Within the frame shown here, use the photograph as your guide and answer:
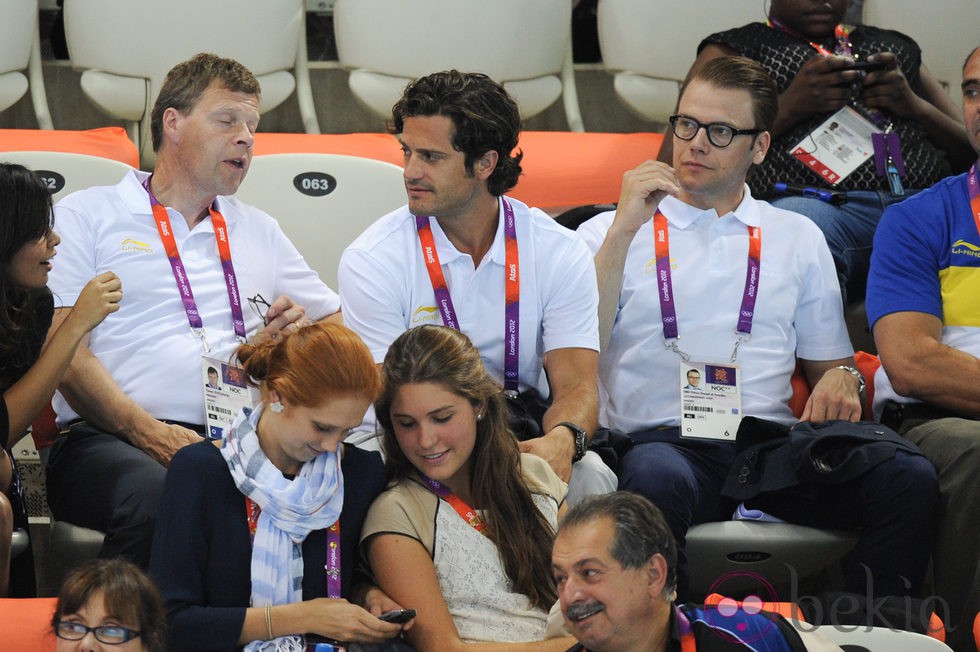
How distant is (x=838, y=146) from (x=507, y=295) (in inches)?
52.0

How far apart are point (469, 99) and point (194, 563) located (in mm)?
1285

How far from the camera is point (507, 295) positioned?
3.00m

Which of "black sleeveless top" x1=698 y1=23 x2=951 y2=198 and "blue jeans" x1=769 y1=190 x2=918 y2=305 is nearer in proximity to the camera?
"blue jeans" x1=769 y1=190 x2=918 y2=305

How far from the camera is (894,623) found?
2.35 meters

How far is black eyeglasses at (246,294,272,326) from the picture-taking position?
10.3 feet

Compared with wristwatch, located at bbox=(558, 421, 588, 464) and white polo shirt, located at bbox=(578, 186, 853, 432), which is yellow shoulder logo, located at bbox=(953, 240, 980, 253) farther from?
wristwatch, located at bbox=(558, 421, 588, 464)

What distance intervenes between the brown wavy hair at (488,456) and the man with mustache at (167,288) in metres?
0.57

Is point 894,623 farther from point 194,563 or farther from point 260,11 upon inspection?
point 260,11

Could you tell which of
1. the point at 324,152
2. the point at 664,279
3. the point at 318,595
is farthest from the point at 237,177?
the point at 318,595

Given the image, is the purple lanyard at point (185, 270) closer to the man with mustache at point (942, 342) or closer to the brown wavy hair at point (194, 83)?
the brown wavy hair at point (194, 83)

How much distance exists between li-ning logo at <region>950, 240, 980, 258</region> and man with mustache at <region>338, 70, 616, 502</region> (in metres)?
0.89

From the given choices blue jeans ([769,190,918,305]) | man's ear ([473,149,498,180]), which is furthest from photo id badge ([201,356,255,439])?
blue jeans ([769,190,918,305])

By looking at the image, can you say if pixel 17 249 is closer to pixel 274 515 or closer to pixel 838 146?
pixel 274 515

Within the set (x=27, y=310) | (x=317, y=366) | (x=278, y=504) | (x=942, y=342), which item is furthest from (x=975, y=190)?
(x=27, y=310)
